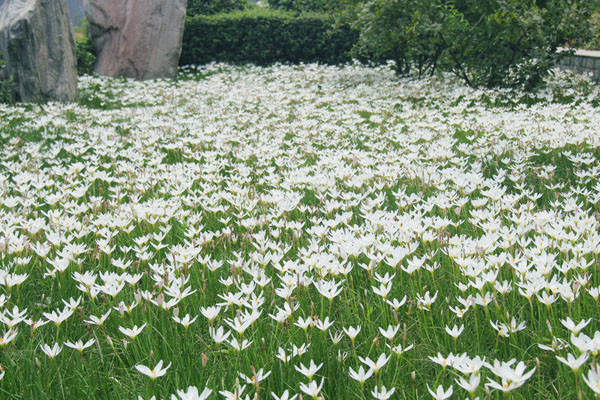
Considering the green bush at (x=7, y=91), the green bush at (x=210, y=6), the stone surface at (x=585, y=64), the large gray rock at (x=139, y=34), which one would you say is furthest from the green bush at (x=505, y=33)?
the green bush at (x=210, y=6)

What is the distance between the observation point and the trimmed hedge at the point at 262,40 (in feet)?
51.6

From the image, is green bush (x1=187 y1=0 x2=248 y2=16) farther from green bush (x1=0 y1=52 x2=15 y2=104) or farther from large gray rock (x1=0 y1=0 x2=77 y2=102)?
green bush (x1=0 y1=52 x2=15 y2=104)

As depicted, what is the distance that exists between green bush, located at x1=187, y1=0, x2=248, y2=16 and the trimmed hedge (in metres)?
3.77

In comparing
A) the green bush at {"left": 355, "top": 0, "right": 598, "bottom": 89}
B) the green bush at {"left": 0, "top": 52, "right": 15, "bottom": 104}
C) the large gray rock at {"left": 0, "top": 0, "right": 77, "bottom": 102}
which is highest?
the green bush at {"left": 355, "top": 0, "right": 598, "bottom": 89}

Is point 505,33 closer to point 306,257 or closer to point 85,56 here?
point 306,257

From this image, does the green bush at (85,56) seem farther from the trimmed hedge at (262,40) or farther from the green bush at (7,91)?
the green bush at (7,91)

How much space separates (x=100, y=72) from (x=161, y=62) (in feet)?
5.77

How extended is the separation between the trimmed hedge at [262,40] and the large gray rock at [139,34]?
322 cm

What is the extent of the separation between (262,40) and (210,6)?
539cm

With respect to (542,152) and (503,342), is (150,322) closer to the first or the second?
(503,342)

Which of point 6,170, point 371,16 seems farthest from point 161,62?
point 6,170

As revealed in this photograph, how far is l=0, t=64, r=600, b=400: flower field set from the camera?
162 cm

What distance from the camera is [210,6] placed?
65.6 ft

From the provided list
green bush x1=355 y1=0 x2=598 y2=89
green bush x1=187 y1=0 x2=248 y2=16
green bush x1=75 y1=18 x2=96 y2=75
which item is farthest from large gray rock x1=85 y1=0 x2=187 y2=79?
green bush x1=187 y1=0 x2=248 y2=16
